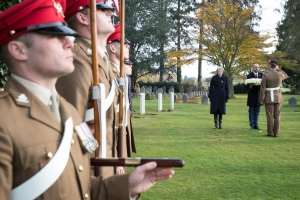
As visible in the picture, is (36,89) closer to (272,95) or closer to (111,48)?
(111,48)

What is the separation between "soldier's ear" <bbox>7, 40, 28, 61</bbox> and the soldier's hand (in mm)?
749

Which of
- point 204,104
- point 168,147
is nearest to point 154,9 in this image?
point 204,104

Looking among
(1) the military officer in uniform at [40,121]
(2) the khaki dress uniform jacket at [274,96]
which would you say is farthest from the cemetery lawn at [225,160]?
(1) the military officer in uniform at [40,121]

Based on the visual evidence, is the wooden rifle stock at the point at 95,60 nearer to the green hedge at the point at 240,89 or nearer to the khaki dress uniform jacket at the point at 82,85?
the khaki dress uniform jacket at the point at 82,85

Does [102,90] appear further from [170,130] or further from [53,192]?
[170,130]

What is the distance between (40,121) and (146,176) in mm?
580

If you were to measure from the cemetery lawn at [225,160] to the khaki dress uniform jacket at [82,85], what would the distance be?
2.92m

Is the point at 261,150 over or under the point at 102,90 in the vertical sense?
under

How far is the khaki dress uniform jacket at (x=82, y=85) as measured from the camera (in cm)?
257

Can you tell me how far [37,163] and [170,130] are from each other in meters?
11.3

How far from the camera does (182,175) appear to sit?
6871 millimetres

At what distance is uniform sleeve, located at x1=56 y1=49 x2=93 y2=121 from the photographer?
2557 mm

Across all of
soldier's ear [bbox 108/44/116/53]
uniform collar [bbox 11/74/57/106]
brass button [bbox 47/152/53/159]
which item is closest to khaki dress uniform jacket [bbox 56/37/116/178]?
uniform collar [bbox 11/74/57/106]

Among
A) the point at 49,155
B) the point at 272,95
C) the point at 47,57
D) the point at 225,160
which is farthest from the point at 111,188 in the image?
the point at 272,95
